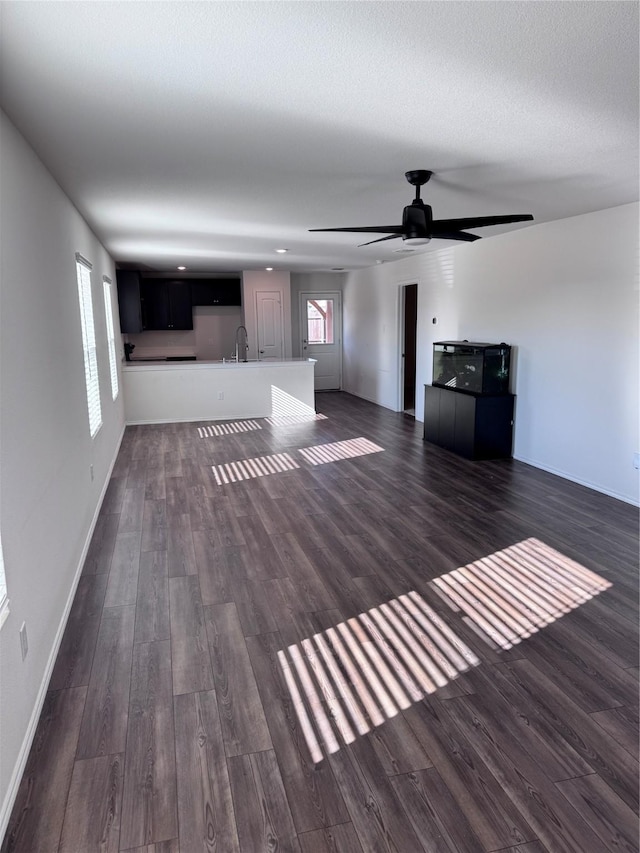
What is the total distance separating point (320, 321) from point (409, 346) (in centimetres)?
258

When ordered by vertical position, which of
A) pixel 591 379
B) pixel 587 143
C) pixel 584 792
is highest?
pixel 587 143

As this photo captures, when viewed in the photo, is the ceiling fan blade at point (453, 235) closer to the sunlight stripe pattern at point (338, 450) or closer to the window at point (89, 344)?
the window at point (89, 344)

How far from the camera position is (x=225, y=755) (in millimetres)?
1919

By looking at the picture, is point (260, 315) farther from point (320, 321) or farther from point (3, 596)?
point (3, 596)

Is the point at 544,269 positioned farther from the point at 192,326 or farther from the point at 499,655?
the point at 192,326

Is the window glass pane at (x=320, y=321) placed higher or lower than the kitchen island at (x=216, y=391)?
higher

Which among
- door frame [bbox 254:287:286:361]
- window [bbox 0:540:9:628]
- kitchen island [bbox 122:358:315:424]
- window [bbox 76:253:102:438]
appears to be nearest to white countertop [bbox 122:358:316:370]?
kitchen island [bbox 122:358:315:424]

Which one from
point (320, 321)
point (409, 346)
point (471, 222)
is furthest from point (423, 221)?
point (320, 321)

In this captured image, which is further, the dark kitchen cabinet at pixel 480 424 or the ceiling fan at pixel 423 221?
the dark kitchen cabinet at pixel 480 424

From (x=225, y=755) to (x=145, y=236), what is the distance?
16.6ft

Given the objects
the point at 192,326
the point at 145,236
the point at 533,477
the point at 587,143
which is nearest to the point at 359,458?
the point at 533,477

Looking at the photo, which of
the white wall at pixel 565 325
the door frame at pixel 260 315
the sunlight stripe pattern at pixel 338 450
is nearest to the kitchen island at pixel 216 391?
the door frame at pixel 260 315

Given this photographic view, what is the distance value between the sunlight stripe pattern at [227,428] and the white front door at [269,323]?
2595 mm

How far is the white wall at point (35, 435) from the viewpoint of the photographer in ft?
6.21
